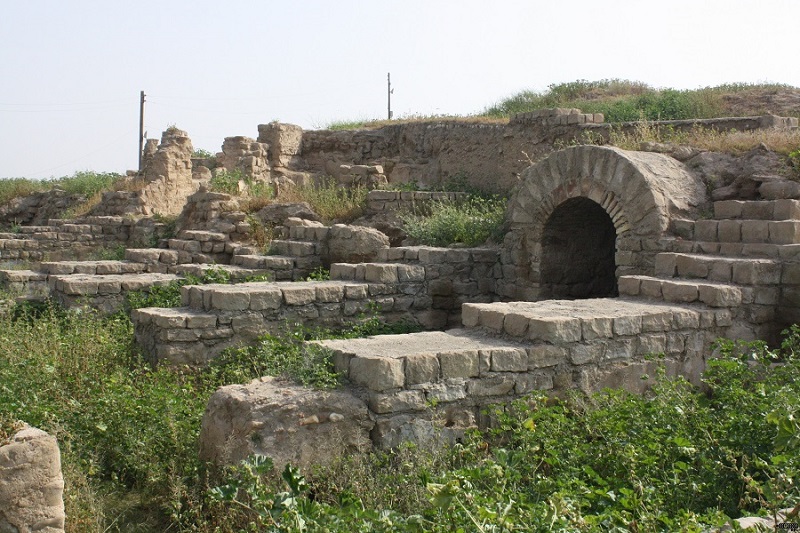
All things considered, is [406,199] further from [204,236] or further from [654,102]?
[654,102]

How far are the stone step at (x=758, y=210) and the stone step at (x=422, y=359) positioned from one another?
3801mm

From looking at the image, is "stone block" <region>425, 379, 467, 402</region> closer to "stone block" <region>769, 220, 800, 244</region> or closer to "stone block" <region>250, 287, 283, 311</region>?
"stone block" <region>250, 287, 283, 311</region>

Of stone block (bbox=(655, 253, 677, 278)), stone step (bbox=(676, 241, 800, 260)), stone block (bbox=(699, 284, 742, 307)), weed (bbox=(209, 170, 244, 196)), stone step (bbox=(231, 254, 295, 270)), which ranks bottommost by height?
stone block (bbox=(699, 284, 742, 307))

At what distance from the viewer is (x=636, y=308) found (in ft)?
22.7

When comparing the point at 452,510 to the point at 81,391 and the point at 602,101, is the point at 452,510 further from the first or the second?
the point at 602,101

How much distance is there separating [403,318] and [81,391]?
386 cm

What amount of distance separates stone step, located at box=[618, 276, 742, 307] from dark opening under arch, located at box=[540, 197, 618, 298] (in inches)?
82.6

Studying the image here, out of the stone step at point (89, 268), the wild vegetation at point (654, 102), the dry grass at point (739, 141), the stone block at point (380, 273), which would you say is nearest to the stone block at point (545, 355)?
the stone block at point (380, 273)

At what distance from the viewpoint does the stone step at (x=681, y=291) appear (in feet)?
23.4

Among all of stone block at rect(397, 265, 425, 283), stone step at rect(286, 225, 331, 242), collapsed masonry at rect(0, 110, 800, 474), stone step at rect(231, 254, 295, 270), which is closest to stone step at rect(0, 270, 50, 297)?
collapsed masonry at rect(0, 110, 800, 474)

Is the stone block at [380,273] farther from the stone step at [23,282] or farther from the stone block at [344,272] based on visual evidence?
the stone step at [23,282]

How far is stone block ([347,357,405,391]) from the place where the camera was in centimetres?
529

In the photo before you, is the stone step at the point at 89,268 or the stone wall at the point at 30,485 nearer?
the stone wall at the point at 30,485

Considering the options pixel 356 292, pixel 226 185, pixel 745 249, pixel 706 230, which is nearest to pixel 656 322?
pixel 745 249
